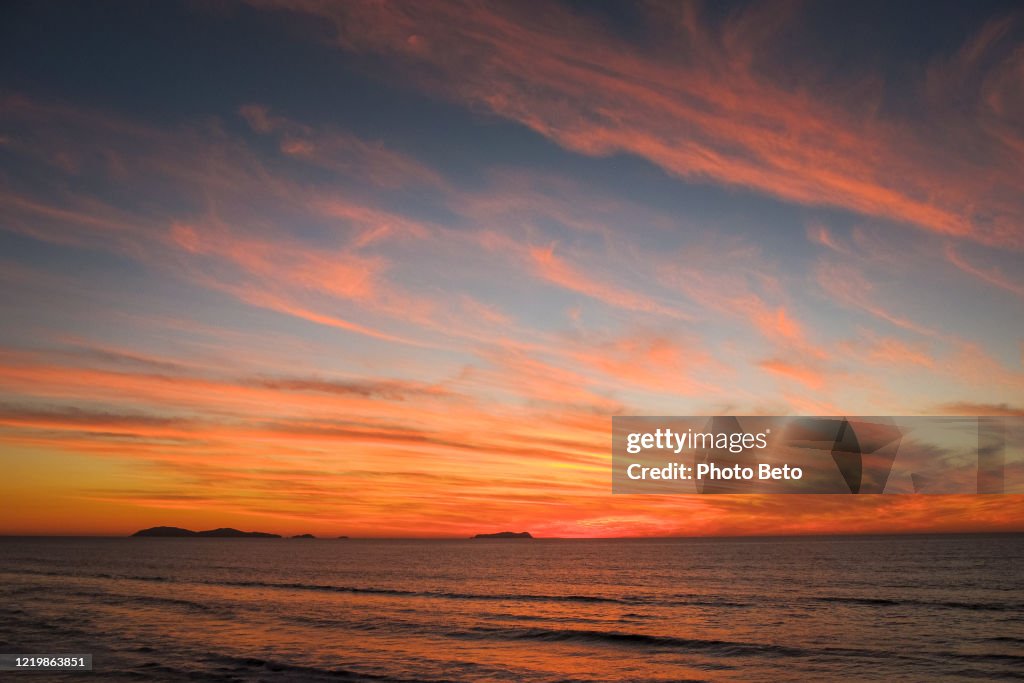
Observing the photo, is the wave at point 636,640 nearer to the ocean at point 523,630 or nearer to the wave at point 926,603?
the ocean at point 523,630

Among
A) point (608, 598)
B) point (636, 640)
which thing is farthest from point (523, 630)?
point (608, 598)

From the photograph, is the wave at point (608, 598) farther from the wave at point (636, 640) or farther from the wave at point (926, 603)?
the wave at point (636, 640)

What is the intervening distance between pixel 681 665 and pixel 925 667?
10.8 metres

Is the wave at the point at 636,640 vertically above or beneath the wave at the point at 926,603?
above

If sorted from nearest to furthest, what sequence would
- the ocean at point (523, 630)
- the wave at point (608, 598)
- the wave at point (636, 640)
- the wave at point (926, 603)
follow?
1. the ocean at point (523, 630)
2. the wave at point (636, 640)
3. the wave at point (926, 603)
4. the wave at point (608, 598)

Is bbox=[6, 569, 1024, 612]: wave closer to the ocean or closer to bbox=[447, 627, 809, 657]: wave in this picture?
the ocean

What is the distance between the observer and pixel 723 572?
320 ft

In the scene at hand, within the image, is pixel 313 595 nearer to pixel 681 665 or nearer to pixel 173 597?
pixel 173 597

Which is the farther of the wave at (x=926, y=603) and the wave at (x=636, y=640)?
the wave at (x=926, y=603)

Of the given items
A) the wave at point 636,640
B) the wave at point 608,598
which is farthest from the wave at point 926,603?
the wave at point 636,640

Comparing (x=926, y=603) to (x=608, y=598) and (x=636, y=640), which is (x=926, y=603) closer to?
(x=608, y=598)

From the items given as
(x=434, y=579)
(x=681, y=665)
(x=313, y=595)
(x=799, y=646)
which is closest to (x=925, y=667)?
(x=799, y=646)

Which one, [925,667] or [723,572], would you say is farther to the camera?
[723,572]

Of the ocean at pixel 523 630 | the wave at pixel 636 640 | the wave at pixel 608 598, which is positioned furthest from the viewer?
the wave at pixel 608 598
